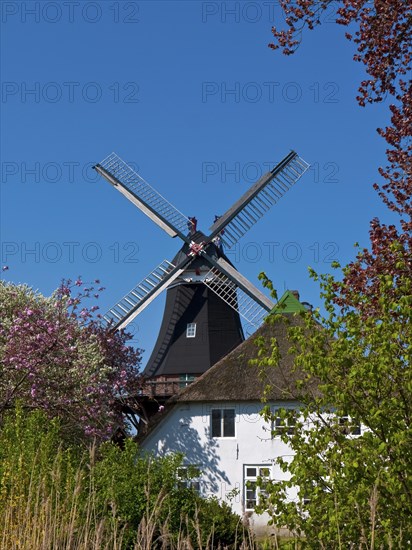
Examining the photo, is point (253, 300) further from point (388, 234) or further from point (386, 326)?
point (386, 326)

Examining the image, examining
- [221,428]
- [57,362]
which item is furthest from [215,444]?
[57,362]

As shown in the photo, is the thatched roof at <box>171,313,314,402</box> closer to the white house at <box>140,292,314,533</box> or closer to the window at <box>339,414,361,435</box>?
the white house at <box>140,292,314,533</box>

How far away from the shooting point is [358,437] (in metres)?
9.09

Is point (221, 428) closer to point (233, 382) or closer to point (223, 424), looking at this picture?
point (223, 424)

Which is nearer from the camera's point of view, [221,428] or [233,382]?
[233,382]

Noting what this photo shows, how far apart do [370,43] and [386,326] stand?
4.26 meters

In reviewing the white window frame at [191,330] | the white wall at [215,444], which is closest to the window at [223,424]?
the white wall at [215,444]

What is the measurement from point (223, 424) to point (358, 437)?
19758 millimetres

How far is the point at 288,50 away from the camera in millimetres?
11047

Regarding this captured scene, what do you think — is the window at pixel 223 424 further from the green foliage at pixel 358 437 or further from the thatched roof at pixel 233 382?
the green foliage at pixel 358 437

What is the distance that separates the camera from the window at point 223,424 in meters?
28.5

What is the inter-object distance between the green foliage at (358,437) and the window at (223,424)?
62.5ft

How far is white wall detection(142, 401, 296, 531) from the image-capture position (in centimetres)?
2812

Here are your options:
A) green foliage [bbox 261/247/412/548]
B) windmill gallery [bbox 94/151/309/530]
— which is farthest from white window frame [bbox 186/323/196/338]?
green foliage [bbox 261/247/412/548]
